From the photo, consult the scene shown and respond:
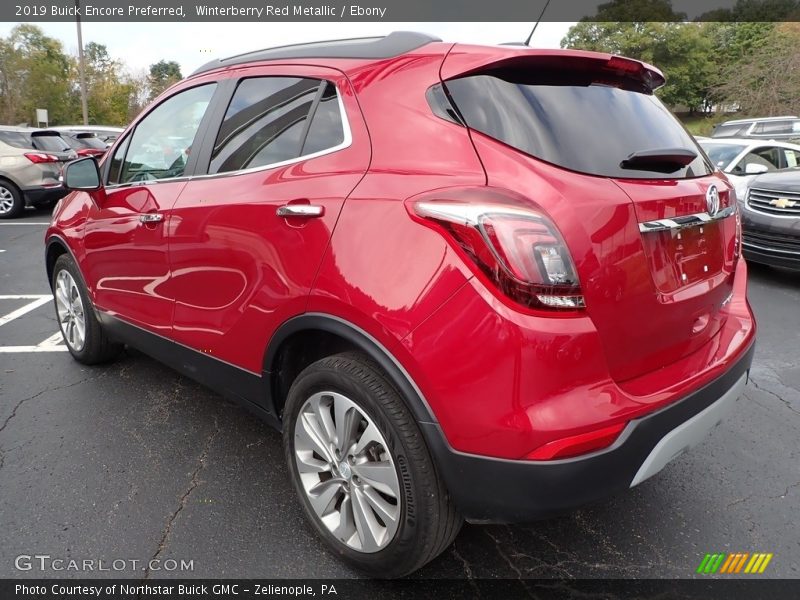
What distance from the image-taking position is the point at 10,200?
10898mm

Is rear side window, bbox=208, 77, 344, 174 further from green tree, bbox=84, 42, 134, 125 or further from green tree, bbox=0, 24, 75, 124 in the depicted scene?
green tree, bbox=84, 42, 134, 125

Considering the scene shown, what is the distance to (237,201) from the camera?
2.23 meters

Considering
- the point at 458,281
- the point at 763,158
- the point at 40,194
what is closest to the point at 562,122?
the point at 458,281

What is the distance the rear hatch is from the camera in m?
1.58

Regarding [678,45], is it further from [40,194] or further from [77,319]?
[77,319]

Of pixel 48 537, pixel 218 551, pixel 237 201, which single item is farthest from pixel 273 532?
pixel 237 201

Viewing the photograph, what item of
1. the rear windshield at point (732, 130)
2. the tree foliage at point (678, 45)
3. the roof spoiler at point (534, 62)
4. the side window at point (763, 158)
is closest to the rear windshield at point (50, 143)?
the roof spoiler at point (534, 62)

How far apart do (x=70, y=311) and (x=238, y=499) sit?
88.7 inches

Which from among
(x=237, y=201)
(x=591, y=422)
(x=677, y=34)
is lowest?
(x=591, y=422)

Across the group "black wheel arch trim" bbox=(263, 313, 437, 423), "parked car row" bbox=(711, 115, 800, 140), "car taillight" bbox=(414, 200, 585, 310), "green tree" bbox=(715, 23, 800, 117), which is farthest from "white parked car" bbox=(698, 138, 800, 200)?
"green tree" bbox=(715, 23, 800, 117)

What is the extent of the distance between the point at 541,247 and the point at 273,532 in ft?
5.05

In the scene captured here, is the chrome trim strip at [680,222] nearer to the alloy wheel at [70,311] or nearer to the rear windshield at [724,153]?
the alloy wheel at [70,311]

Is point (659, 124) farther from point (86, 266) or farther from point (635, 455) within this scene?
point (86, 266)

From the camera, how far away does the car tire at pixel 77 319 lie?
11.8 ft
